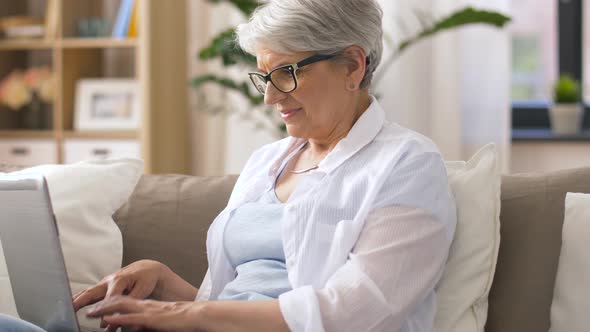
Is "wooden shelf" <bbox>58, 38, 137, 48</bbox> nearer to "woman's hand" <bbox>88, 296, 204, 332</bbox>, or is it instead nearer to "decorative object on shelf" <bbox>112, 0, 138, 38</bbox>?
"decorative object on shelf" <bbox>112, 0, 138, 38</bbox>

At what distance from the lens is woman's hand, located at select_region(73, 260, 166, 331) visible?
1696mm

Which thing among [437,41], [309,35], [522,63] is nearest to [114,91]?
[437,41]

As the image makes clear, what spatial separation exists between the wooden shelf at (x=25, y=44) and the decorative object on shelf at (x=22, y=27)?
3 centimetres

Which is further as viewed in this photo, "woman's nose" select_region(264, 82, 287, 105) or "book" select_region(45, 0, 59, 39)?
"book" select_region(45, 0, 59, 39)

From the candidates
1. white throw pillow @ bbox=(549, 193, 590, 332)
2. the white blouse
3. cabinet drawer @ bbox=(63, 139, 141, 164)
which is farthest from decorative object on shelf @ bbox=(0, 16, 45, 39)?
white throw pillow @ bbox=(549, 193, 590, 332)

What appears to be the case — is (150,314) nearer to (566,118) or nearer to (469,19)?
(469,19)

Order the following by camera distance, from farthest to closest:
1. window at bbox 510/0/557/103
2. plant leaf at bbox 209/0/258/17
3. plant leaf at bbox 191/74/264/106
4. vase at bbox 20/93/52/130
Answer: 1. vase at bbox 20/93/52/130
2. window at bbox 510/0/557/103
3. plant leaf at bbox 191/74/264/106
4. plant leaf at bbox 209/0/258/17

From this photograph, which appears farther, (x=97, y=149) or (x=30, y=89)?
(x=30, y=89)

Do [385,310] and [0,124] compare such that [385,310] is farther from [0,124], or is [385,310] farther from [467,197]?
[0,124]

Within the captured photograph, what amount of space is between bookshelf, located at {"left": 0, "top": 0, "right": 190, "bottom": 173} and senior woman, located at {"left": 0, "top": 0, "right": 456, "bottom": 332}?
82.2 inches

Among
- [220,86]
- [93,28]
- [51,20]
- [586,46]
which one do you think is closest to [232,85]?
[220,86]

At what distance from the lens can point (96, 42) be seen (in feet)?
13.0

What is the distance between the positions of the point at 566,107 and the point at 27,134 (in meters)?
2.39

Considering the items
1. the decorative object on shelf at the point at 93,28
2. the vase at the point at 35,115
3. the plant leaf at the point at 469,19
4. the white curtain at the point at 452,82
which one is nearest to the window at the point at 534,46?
the white curtain at the point at 452,82
